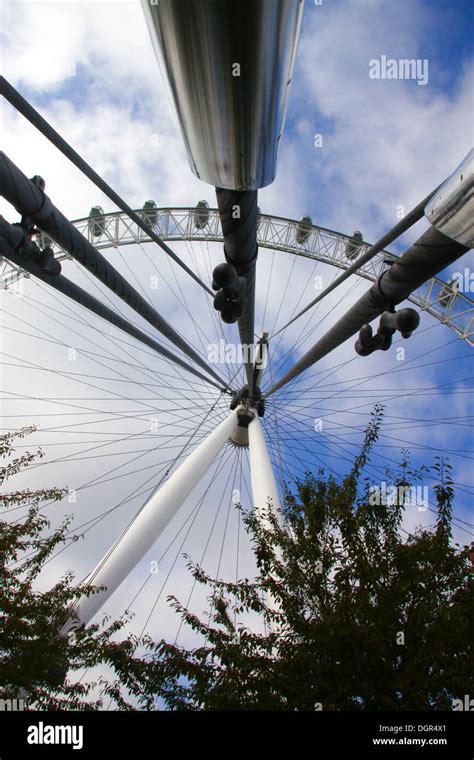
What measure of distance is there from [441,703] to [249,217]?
600 cm

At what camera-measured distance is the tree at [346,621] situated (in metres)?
5.61

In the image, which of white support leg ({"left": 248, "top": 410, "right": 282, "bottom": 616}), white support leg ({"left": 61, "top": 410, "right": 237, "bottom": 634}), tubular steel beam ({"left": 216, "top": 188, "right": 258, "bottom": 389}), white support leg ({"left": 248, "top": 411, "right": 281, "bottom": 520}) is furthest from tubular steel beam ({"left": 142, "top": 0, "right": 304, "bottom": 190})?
white support leg ({"left": 248, "top": 411, "right": 281, "bottom": 520})

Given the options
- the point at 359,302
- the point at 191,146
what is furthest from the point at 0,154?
the point at 359,302

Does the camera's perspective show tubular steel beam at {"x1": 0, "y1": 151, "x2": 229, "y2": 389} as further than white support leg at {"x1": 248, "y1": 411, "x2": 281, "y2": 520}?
No

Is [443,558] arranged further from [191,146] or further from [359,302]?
[191,146]

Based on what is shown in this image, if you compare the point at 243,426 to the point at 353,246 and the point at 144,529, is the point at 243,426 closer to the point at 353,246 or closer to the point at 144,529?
the point at 144,529

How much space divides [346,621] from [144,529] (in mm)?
8435

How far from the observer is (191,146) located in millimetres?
2250

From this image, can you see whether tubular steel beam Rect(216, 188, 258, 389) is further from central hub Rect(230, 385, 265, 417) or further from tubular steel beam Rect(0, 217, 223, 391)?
central hub Rect(230, 385, 265, 417)

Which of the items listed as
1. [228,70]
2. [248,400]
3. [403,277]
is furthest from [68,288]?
[248,400]

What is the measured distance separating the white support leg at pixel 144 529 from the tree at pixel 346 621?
421cm

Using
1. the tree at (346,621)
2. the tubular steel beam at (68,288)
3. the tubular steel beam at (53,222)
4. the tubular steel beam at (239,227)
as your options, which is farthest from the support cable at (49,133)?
the tree at (346,621)

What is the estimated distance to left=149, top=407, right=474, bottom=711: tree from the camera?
5613 millimetres

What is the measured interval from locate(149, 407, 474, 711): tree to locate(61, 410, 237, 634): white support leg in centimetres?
421
